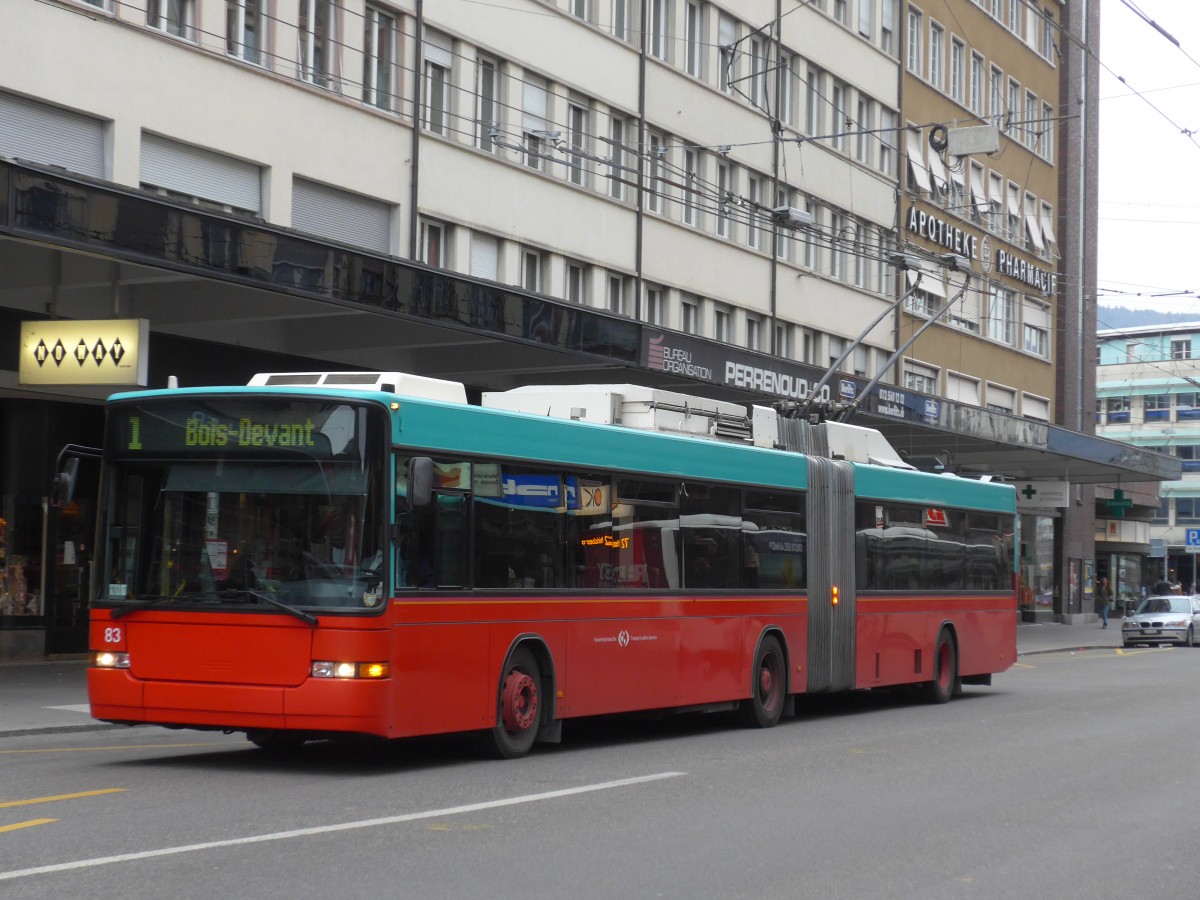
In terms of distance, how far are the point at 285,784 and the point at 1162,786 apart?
628 cm

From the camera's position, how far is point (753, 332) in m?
39.2

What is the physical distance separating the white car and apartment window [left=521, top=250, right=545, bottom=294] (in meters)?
22.1

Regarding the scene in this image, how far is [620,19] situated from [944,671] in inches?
651

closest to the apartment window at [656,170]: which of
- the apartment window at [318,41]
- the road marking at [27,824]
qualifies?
the apartment window at [318,41]

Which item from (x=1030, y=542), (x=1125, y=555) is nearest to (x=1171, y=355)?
(x=1125, y=555)

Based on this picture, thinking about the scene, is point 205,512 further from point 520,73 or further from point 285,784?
point 520,73

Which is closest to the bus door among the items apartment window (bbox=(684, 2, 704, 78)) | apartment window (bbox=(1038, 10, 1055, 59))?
apartment window (bbox=(684, 2, 704, 78))

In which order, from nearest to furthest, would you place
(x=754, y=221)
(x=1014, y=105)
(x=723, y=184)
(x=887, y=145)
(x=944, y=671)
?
(x=944, y=671), (x=723, y=184), (x=754, y=221), (x=887, y=145), (x=1014, y=105)

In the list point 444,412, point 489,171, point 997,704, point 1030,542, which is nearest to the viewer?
point 444,412

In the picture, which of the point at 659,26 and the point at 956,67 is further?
the point at 956,67

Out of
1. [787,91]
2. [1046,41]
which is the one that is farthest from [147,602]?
[1046,41]

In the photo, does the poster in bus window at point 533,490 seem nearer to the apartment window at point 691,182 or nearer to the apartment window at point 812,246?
the apartment window at point 691,182

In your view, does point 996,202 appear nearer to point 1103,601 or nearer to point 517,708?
point 1103,601

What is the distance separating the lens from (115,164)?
69.8 feet
